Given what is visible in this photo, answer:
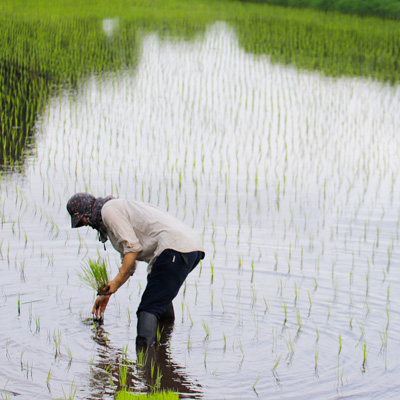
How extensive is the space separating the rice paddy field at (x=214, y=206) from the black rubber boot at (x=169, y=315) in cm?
9

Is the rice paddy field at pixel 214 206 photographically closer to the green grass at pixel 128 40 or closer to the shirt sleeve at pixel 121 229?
the green grass at pixel 128 40

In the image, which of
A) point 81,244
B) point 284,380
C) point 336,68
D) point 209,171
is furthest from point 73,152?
point 336,68

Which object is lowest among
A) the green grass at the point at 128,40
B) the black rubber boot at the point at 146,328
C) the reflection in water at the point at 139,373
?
the reflection in water at the point at 139,373

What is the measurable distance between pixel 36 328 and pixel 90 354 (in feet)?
1.34

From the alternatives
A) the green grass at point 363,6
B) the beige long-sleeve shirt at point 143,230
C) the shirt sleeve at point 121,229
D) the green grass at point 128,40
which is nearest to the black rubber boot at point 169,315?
the beige long-sleeve shirt at point 143,230

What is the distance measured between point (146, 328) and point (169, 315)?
17.6 inches

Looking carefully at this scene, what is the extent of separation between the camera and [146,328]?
3.83 metres

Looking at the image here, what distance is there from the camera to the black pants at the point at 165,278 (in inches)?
147

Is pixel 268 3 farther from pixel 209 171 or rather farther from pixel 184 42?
pixel 209 171

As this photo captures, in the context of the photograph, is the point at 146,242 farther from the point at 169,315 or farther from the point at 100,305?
the point at 169,315

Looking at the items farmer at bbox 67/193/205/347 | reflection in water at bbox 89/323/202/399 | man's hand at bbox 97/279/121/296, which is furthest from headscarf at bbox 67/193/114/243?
reflection in water at bbox 89/323/202/399

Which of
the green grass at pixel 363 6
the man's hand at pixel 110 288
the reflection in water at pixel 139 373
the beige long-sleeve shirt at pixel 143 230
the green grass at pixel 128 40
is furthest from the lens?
the green grass at pixel 363 6

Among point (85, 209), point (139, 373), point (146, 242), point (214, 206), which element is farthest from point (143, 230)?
point (214, 206)

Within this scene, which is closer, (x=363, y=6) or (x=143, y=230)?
(x=143, y=230)
